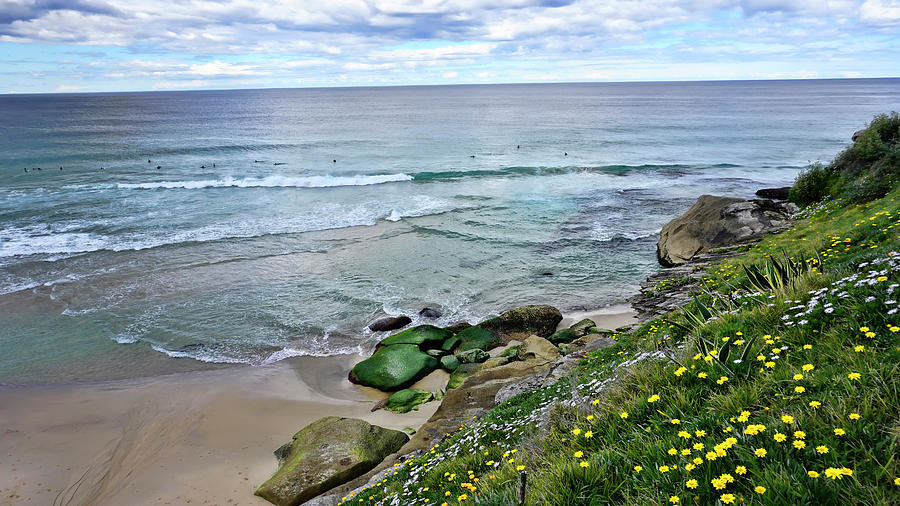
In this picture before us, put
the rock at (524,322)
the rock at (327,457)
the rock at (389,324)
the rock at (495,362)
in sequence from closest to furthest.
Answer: the rock at (327,457) < the rock at (495,362) < the rock at (524,322) < the rock at (389,324)

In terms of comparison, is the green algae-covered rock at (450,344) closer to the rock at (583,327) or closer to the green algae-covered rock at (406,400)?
the green algae-covered rock at (406,400)

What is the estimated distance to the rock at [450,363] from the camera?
16516mm

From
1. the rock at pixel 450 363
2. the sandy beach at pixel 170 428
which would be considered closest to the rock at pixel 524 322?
the sandy beach at pixel 170 428

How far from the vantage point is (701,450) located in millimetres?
4359

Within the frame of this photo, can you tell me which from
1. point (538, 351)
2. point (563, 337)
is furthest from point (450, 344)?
point (563, 337)

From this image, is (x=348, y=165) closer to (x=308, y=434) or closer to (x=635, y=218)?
(x=635, y=218)

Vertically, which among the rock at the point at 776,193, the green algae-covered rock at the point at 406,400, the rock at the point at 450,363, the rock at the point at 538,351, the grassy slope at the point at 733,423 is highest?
the grassy slope at the point at 733,423

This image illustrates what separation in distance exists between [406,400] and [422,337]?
11.1 ft

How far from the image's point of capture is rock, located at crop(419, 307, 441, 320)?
20.7 meters

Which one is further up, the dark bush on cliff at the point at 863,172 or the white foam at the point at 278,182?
the dark bush on cliff at the point at 863,172

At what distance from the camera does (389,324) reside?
19812mm

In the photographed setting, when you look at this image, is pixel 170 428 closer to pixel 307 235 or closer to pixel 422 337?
pixel 422 337

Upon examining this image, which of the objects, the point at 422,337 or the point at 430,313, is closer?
the point at 422,337

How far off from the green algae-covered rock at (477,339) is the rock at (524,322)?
414 mm
